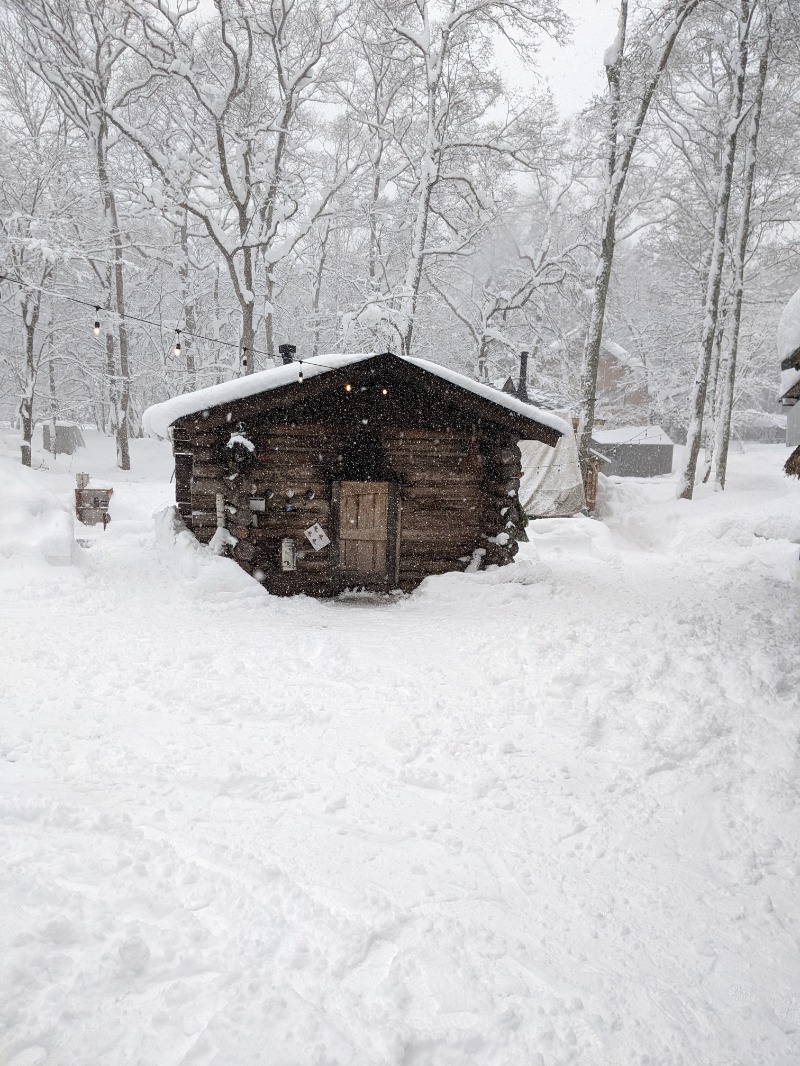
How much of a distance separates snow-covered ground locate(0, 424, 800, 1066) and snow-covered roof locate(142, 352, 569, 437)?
315 centimetres

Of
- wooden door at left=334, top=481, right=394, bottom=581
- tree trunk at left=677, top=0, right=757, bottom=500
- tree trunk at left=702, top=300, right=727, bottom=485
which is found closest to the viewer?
wooden door at left=334, top=481, right=394, bottom=581

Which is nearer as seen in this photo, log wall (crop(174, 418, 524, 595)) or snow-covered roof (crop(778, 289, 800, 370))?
snow-covered roof (crop(778, 289, 800, 370))

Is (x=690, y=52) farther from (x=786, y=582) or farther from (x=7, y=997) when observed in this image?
(x=7, y=997)

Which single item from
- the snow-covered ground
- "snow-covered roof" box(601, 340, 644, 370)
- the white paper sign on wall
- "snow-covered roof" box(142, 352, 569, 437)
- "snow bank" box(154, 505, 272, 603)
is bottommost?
the snow-covered ground

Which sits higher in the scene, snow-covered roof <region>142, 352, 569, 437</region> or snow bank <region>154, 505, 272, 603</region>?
snow-covered roof <region>142, 352, 569, 437</region>

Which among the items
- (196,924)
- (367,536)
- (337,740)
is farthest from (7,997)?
(367,536)

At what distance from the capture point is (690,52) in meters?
16.2

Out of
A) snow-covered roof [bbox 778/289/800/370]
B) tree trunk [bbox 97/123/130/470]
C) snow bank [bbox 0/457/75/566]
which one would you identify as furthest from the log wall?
tree trunk [bbox 97/123/130/470]

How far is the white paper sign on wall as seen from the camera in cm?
947

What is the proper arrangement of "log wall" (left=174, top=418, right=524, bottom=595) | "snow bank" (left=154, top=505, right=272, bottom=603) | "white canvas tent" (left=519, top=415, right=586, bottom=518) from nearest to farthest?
"snow bank" (left=154, top=505, right=272, bottom=603), "log wall" (left=174, top=418, right=524, bottom=595), "white canvas tent" (left=519, top=415, right=586, bottom=518)

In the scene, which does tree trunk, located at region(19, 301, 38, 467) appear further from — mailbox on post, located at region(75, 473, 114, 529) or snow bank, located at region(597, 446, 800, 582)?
snow bank, located at region(597, 446, 800, 582)

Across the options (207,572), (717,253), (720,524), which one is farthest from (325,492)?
(717,253)

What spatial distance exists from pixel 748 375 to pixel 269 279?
65.0 ft

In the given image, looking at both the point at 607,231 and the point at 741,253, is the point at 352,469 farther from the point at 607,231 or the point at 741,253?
the point at 741,253
